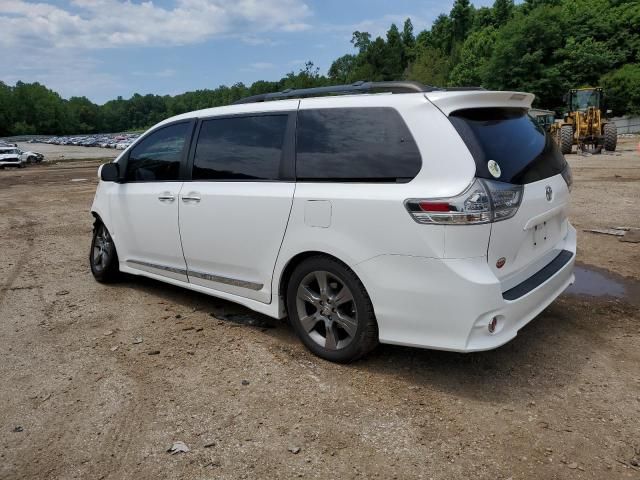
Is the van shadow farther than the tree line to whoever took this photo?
No

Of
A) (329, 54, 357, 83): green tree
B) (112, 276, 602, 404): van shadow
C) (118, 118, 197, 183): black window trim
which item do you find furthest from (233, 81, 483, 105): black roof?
(329, 54, 357, 83): green tree

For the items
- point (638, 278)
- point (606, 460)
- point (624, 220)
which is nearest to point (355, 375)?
point (606, 460)

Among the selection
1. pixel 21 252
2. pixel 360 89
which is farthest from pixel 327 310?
pixel 21 252

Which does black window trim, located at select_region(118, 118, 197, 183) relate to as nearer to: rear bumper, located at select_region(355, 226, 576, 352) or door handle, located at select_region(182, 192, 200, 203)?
door handle, located at select_region(182, 192, 200, 203)

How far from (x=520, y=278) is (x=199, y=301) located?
10.1 feet

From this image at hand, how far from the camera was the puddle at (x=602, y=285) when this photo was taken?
502 cm

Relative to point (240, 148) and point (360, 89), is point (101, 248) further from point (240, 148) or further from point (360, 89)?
point (360, 89)

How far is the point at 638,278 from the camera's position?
5.48 metres

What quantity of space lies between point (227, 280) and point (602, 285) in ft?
12.1

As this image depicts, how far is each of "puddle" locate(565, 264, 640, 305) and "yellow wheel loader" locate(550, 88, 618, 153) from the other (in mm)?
19193

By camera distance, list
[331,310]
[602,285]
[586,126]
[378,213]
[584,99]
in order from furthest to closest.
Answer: [584,99] < [586,126] < [602,285] < [331,310] < [378,213]

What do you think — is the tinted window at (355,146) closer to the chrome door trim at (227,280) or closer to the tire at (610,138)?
the chrome door trim at (227,280)

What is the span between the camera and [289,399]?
3.31 m

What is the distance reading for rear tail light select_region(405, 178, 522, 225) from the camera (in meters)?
3.01
